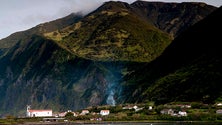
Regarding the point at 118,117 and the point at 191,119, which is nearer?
the point at 191,119

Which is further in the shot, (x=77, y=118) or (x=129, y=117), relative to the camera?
(x=77, y=118)

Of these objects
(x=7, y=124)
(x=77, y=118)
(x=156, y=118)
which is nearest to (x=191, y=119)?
(x=156, y=118)

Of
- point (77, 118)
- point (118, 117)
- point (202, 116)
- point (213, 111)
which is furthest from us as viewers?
point (77, 118)

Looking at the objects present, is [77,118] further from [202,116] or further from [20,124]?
[202,116]

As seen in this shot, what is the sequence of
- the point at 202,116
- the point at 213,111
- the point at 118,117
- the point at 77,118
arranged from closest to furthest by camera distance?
the point at 202,116 → the point at 213,111 → the point at 118,117 → the point at 77,118

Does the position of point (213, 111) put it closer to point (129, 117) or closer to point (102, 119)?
point (129, 117)

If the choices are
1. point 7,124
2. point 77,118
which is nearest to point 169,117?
point 77,118

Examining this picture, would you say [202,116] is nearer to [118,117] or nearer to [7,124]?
[118,117]
